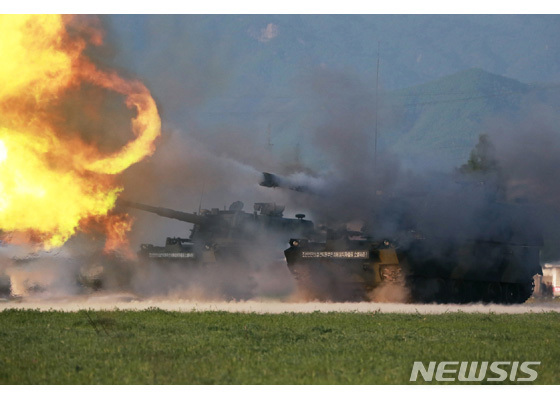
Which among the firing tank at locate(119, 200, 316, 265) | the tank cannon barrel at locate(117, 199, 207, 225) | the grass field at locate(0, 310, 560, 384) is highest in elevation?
the tank cannon barrel at locate(117, 199, 207, 225)

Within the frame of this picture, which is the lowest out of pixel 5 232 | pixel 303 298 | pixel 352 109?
pixel 303 298

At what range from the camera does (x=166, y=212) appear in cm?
3678

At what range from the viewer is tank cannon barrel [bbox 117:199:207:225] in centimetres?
3373

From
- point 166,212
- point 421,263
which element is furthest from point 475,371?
point 166,212

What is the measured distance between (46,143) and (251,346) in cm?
1248

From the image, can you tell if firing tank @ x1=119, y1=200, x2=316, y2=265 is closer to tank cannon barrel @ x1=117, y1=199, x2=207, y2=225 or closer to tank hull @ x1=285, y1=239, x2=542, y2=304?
tank cannon barrel @ x1=117, y1=199, x2=207, y2=225

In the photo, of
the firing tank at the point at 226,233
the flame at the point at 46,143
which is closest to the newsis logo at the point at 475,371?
the flame at the point at 46,143

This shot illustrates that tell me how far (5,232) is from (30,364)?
14.8 meters

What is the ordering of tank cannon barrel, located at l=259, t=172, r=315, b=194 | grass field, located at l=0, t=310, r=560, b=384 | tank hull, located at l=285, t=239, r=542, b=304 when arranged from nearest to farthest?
1. grass field, located at l=0, t=310, r=560, b=384
2. tank hull, located at l=285, t=239, r=542, b=304
3. tank cannon barrel, located at l=259, t=172, r=315, b=194

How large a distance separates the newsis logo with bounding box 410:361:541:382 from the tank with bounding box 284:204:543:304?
50.7 ft

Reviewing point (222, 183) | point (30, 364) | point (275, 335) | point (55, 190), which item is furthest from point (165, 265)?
point (30, 364)

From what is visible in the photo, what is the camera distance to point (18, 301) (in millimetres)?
32531

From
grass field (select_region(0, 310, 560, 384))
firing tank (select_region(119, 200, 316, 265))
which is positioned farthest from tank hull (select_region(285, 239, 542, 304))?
grass field (select_region(0, 310, 560, 384))

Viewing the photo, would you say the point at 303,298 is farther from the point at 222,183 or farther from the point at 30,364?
the point at 30,364
